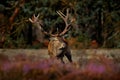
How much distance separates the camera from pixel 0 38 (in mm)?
23625

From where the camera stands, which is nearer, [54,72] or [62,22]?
[54,72]

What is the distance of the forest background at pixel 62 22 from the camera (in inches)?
966

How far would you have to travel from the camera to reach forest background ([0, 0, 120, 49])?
24.5 meters

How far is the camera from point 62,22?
2584 cm

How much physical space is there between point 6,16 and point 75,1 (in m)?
3.91

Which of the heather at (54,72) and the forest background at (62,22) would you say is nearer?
the heather at (54,72)

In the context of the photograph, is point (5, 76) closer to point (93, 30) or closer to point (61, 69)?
point (61, 69)

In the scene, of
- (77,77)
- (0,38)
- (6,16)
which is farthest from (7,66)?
(6,16)

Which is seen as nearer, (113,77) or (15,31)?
A: (113,77)

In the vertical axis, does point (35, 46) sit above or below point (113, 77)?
below

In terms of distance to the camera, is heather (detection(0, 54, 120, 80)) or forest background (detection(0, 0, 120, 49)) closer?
heather (detection(0, 54, 120, 80))

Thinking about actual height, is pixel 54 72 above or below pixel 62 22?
above

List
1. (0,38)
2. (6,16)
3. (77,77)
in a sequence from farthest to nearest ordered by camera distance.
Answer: (6,16) < (0,38) < (77,77)

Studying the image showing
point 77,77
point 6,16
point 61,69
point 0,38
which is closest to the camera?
point 77,77
